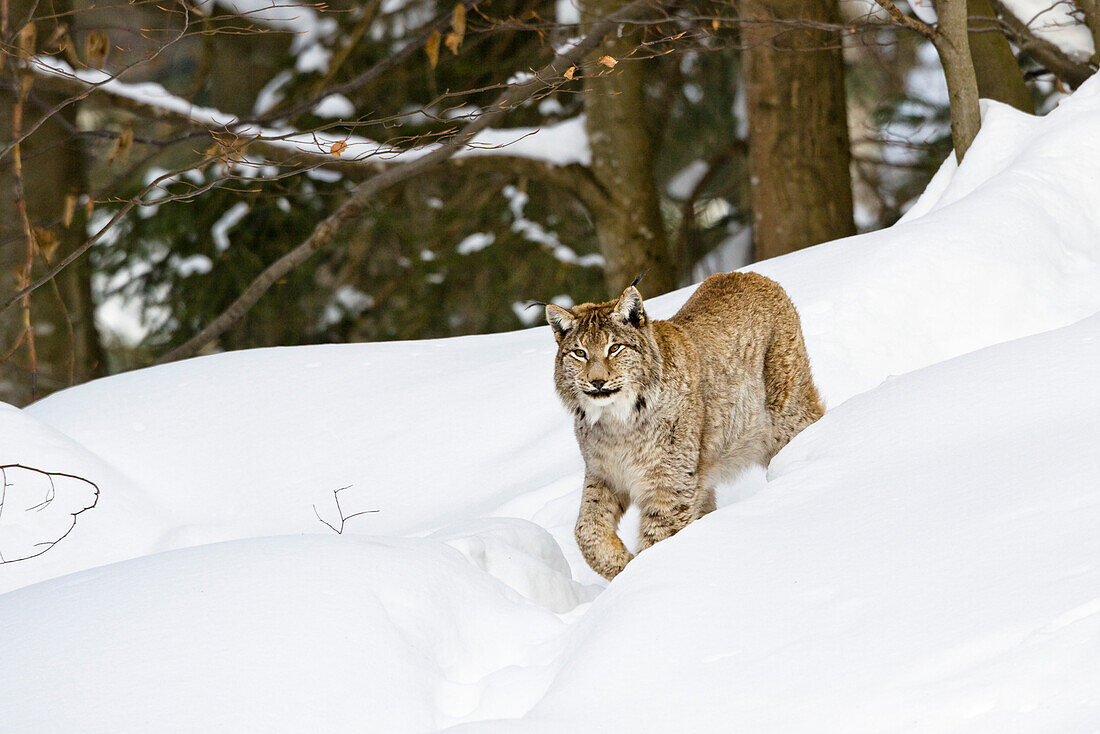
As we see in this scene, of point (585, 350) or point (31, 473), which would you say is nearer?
point (585, 350)

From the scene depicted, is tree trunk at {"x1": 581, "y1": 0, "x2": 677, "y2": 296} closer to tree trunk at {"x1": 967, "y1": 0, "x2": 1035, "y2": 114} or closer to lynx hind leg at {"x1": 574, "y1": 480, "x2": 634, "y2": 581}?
tree trunk at {"x1": 967, "y1": 0, "x2": 1035, "y2": 114}

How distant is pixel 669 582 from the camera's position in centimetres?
264

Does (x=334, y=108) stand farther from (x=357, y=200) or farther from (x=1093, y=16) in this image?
(x=1093, y=16)

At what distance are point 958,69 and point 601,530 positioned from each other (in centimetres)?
400

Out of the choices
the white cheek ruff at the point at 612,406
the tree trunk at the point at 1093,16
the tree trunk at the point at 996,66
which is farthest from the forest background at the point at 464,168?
the white cheek ruff at the point at 612,406

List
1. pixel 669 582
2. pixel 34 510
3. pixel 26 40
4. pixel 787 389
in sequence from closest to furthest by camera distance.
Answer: pixel 669 582 < pixel 26 40 < pixel 787 389 < pixel 34 510

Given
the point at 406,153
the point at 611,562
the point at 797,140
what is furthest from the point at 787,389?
the point at 406,153

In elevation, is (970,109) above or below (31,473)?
above

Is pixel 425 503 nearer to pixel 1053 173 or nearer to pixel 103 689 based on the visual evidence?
pixel 103 689

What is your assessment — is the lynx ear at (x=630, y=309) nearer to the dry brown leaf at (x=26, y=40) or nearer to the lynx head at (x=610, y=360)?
the lynx head at (x=610, y=360)

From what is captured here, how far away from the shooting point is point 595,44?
7.60 metres

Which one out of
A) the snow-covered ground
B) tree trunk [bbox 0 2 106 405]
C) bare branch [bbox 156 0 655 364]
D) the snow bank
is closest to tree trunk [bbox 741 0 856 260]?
bare branch [bbox 156 0 655 364]

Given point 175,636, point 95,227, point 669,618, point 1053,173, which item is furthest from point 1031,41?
point 95,227

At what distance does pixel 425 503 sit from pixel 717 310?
1521 mm
